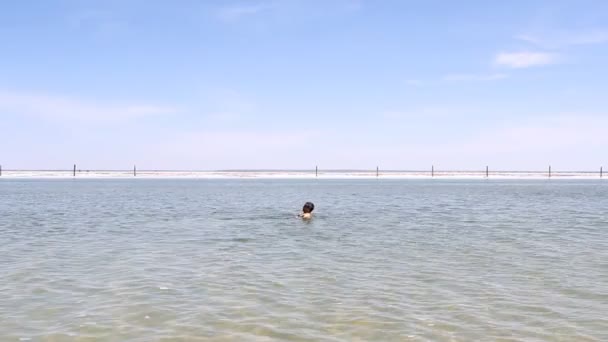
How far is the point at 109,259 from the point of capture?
15727mm

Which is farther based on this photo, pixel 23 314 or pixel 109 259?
pixel 109 259

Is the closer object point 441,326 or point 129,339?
point 129,339

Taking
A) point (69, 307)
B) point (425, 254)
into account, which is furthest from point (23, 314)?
point (425, 254)

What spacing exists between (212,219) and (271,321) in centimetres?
2029

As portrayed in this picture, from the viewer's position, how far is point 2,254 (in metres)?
16.4

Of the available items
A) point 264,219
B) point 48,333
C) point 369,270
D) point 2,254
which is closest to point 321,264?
point 369,270

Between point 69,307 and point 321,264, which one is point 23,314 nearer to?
point 69,307

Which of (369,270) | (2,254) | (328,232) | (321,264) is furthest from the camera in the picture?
(328,232)

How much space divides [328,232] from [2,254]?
12501 millimetres

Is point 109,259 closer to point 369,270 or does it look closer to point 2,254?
point 2,254

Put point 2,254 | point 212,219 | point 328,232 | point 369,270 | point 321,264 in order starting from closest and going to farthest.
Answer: point 369,270, point 321,264, point 2,254, point 328,232, point 212,219

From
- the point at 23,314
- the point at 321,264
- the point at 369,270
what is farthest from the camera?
the point at 321,264

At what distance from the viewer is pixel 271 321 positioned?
9.52m

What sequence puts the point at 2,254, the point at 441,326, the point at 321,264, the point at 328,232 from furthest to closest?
1. the point at 328,232
2. the point at 2,254
3. the point at 321,264
4. the point at 441,326
